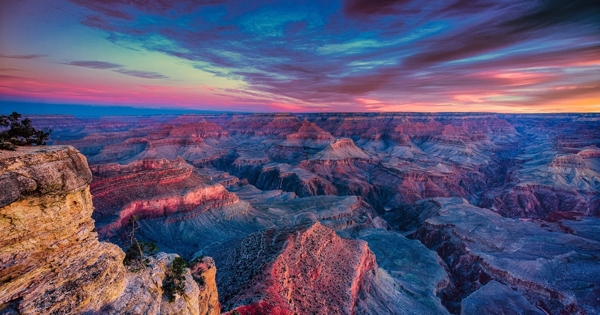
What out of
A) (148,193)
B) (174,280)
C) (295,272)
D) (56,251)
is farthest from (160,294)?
(148,193)

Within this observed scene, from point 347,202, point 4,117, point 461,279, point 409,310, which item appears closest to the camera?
point 4,117

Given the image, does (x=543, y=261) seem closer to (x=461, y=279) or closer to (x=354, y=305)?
(x=461, y=279)

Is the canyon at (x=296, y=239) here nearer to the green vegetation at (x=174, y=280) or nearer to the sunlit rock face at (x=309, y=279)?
the sunlit rock face at (x=309, y=279)

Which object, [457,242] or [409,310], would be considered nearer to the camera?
[409,310]

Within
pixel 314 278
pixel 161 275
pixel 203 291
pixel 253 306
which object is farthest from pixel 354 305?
pixel 161 275

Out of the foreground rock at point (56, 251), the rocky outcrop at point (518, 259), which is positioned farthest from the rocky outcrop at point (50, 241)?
the rocky outcrop at point (518, 259)

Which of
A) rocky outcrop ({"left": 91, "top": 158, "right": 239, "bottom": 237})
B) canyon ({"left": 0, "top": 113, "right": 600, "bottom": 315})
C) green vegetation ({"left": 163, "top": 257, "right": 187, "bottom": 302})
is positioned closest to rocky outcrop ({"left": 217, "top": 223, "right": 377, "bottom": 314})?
canyon ({"left": 0, "top": 113, "right": 600, "bottom": 315})

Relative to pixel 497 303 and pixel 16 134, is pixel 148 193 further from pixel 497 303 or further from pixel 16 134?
pixel 497 303
